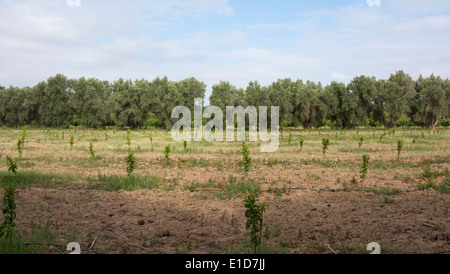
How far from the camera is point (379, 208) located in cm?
849

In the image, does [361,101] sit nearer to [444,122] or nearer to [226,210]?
[444,122]

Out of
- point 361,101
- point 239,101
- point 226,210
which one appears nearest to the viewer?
point 226,210

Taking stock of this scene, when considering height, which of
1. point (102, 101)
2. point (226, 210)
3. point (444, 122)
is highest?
point (102, 101)

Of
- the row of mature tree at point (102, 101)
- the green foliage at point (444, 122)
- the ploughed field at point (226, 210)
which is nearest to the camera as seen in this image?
the ploughed field at point (226, 210)

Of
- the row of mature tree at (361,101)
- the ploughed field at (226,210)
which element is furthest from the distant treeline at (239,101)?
the ploughed field at (226,210)

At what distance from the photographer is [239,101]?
199 feet

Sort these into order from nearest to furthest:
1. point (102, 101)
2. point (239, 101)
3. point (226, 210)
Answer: point (226, 210), point (102, 101), point (239, 101)

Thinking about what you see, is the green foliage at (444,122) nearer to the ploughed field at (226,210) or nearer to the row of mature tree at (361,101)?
the row of mature tree at (361,101)

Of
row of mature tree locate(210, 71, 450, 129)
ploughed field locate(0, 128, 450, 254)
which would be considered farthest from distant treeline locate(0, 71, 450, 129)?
ploughed field locate(0, 128, 450, 254)

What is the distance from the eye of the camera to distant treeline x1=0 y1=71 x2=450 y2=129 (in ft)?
174

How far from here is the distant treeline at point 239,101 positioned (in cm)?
5303

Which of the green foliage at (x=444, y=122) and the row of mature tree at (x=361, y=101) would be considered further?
the green foliage at (x=444, y=122)

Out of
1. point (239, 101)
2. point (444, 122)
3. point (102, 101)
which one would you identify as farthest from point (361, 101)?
point (102, 101)
